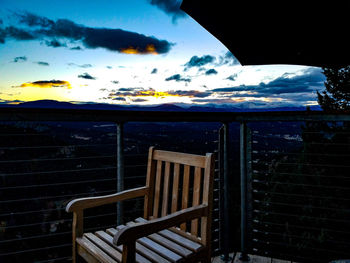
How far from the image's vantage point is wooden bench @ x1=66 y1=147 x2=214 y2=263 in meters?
1.29

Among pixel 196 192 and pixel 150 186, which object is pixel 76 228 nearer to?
pixel 150 186

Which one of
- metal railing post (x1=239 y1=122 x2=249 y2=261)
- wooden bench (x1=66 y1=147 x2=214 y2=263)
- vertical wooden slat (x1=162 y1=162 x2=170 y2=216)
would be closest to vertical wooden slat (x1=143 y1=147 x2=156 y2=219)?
wooden bench (x1=66 y1=147 x2=214 y2=263)

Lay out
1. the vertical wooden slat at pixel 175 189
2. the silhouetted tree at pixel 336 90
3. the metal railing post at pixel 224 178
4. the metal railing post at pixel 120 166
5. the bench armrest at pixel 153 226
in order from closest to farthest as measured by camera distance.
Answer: the bench armrest at pixel 153 226, the vertical wooden slat at pixel 175 189, the metal railing post at pixel 120 166, the metal railing post at pixel 224 178, the silhouetted tree at pixel 336 90

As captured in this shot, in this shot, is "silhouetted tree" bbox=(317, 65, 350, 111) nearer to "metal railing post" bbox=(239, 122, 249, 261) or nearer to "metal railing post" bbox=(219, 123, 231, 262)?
"metal railing post" bbox=(239, 122, 249, 261)

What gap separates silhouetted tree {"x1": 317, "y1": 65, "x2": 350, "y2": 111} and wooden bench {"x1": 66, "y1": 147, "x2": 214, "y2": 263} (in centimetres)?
1485

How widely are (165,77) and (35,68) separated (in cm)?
444

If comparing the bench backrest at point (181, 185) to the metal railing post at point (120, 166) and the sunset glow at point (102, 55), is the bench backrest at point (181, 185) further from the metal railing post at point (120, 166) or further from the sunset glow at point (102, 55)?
the sunset glow at point (102, 55)

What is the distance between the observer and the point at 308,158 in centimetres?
1301

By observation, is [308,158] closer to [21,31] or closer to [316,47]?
[316,47]

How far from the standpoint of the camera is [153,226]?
1186 mm

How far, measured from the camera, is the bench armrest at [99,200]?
5.12 feet

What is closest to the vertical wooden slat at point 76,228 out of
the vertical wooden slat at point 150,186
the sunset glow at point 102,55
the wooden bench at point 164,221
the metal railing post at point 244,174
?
the wooden bench at point 164,221

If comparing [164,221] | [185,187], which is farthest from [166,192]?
[164,221]

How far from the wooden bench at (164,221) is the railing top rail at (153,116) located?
306 mm
